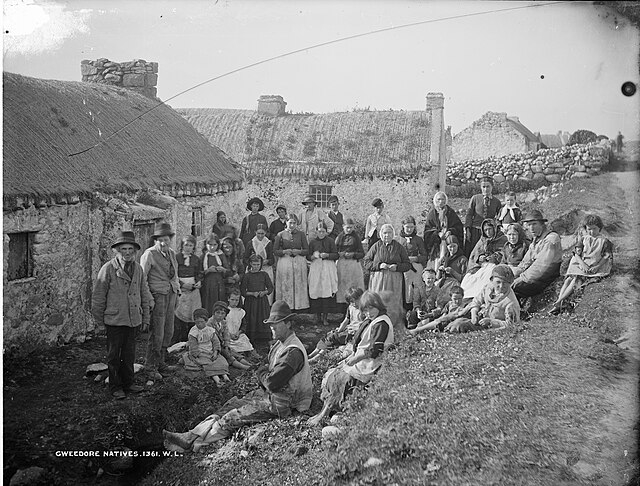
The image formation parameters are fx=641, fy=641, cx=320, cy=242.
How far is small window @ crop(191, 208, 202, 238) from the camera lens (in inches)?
324

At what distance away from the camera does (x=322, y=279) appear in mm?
8055

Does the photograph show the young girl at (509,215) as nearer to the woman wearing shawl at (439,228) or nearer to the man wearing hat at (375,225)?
the woman wearing shawl at (439,228)

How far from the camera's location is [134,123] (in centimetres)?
834

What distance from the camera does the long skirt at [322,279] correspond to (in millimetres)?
7957

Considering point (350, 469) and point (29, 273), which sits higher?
point (29, 273)

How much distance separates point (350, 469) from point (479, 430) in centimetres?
99

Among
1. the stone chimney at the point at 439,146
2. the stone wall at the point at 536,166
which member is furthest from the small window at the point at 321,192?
the stone wall at the point at 536,166

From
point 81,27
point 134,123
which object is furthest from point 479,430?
point 134,123

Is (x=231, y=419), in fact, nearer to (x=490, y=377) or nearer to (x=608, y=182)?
(x=490, y=377)

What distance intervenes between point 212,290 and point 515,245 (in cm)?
339

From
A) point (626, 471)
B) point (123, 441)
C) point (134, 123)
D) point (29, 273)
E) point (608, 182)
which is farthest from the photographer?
point (134, 123)

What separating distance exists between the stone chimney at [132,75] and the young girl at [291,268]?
2.96 metres

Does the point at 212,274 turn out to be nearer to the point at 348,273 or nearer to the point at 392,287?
the point at 348,273

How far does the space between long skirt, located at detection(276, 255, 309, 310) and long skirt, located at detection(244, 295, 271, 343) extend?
537 mm
